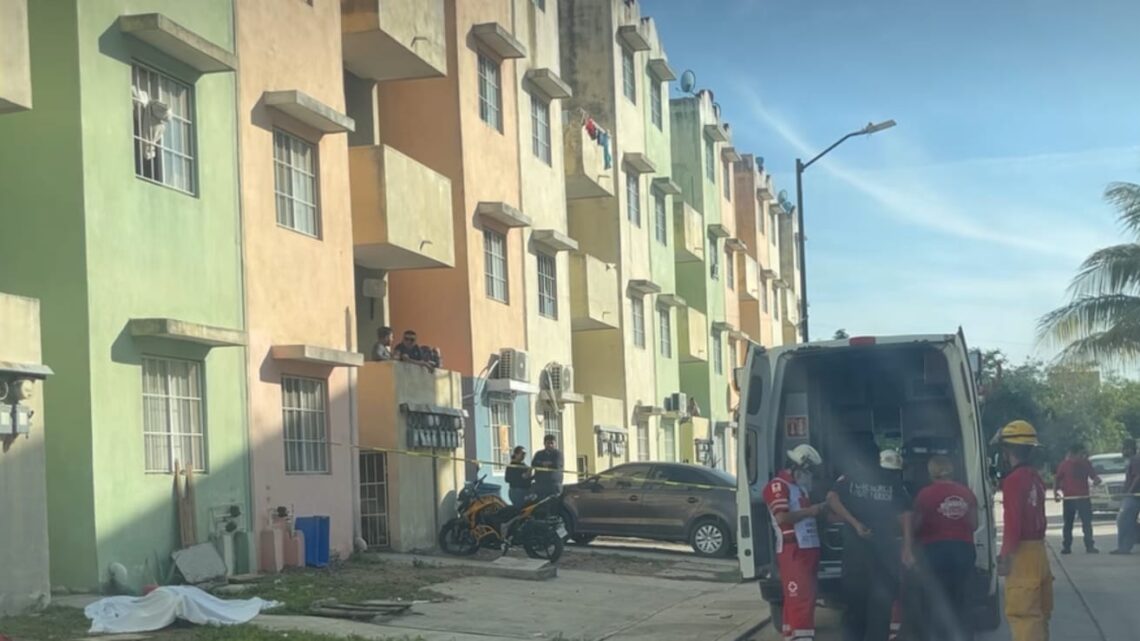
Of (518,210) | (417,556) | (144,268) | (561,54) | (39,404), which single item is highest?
(561,54)

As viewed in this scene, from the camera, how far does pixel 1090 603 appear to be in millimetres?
15367

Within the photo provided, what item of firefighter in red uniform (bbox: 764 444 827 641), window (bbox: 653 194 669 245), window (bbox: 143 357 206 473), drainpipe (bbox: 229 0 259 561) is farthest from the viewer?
window (bbox: 653 194 669 245)

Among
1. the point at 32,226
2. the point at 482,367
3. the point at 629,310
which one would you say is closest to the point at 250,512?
the point at 32,226

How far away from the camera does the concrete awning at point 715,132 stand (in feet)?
154

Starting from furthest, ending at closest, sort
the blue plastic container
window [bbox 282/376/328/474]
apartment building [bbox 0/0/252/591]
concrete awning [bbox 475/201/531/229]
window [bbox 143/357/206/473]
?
concrete awning [bbox 475/201/531/229] → window [bbox 282/376/328/474] → the blue plastic container → window [bbox 143/357/206/473] → apartment building [bbox 0/0/252/591]

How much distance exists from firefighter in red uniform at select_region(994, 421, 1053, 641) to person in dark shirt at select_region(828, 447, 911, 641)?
3.30 ft

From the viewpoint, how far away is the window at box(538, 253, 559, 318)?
91.6 ft

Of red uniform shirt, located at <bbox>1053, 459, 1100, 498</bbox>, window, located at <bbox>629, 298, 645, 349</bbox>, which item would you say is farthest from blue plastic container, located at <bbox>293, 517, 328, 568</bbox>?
window, located at <bbox>629, 298, 645, 349</bbox>

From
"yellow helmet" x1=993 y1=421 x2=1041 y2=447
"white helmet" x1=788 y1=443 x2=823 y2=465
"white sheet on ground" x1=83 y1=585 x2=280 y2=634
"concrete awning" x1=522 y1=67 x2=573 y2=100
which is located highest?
"concrete awning" x1=522 y1=67 x2=573 y2=100

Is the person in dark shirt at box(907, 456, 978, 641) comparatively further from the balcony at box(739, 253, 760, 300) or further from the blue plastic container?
the balcony at box(739, 253, 760, 300)

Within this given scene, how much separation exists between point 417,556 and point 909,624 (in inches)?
393

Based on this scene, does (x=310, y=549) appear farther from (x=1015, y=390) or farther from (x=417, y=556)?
(x=1015, y=390)

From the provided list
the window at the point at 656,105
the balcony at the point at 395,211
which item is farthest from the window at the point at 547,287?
the window at the point at 656,105

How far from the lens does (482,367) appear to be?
2400cm
